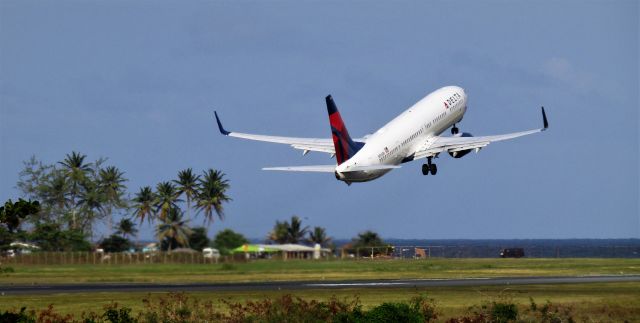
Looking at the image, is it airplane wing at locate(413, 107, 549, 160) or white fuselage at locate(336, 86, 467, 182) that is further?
airplane wing at locate(413, 107, 549, 160)

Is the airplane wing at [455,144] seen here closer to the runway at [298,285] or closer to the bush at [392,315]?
the runway at [298,285]

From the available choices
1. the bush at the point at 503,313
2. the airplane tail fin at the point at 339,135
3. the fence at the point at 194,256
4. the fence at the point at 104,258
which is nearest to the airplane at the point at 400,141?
the airplane tail fin at the point at 339,135

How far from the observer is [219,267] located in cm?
9800

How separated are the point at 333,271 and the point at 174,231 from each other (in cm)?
2532

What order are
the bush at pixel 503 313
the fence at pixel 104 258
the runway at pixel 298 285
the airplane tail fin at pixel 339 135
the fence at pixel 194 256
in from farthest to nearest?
the fence at pixel 104 258
the fence at pixel 194 256
the airplane tail fin at pixel 339 135
the runway at pixel 298 285
the bush at pixel 503 313

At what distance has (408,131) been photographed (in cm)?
7781

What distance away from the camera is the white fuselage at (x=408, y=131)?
71.7 metres

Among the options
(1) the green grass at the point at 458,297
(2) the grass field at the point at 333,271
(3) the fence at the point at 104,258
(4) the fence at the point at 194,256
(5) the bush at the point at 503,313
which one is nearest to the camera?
(5) the bush at the point at 503,313

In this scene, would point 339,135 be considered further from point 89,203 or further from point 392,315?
point 89,203

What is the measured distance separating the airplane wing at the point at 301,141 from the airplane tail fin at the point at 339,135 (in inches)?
155

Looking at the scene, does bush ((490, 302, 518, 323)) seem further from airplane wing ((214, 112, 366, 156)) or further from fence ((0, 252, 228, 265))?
fence ((0, 252, 228, 265))

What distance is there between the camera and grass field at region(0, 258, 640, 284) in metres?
82.5

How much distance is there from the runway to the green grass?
3.33 meters

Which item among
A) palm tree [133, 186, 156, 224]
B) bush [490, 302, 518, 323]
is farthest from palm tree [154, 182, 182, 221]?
bush [490, 302, 518, 323]
